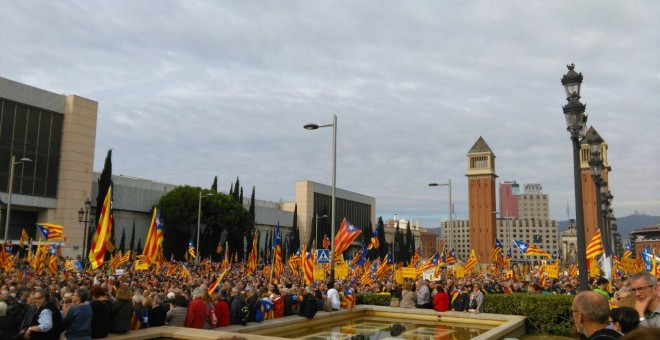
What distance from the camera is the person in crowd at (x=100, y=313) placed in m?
9.68

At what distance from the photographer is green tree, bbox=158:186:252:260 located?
69.7m

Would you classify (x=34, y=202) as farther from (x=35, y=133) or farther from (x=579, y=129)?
(x=579, y=129)

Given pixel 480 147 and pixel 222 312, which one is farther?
pixel 480 147

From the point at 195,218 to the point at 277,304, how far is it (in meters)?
55.7

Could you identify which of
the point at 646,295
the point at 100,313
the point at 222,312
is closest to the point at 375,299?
the point at 222,312

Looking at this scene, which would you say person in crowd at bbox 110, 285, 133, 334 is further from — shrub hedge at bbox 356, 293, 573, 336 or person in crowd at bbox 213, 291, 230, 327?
shrub hedge at bbox 356, 293, 573, 336

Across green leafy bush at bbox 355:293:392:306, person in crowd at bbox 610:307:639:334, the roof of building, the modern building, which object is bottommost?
green leafy bush at bbox 355:293:392:306

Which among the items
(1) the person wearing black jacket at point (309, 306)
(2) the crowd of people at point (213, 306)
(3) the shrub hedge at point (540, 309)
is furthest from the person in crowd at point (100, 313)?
(3) the shrub hedge at point (540, 309)

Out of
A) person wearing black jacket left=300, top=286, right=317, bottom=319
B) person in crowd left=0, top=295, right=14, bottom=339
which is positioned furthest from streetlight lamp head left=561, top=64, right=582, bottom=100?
person in crowd left=0, top=295, right=14, bottom=339

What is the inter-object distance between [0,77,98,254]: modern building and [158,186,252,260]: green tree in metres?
12.3

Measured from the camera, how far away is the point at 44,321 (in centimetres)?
827

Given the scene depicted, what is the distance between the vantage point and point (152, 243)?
82.2 ft

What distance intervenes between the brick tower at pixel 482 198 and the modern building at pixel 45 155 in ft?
282

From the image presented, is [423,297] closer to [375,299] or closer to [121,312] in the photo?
[375,299]
